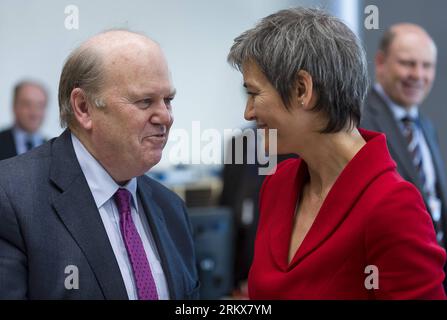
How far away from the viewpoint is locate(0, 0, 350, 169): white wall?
1982mm

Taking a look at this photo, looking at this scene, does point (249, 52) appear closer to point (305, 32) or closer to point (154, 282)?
point (305, 32)

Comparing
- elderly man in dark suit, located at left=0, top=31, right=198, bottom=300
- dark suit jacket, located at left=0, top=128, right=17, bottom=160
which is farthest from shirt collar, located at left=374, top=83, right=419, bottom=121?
dark suit jacket, located at left=0, top=128, right=17, bottom=160

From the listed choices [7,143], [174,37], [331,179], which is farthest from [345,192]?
[7,143]

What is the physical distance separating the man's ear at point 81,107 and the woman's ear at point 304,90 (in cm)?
48

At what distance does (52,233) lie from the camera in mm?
1420

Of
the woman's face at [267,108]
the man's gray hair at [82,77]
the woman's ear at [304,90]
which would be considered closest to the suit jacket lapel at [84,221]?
the man's gray hair at [82,77]

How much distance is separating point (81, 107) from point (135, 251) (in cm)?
35

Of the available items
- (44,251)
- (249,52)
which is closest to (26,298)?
(44,251)

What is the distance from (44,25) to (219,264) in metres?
1.75

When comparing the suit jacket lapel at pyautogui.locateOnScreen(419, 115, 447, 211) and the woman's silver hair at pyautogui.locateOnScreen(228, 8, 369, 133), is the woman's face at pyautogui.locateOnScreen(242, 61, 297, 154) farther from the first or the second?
the suit jacket lapel at pyautogui.locateOnScreen(419, 115, 447, 211)

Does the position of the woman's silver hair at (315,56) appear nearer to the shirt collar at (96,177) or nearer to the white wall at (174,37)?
the white wall at (174,37)

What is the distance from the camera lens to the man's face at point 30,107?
185 inches

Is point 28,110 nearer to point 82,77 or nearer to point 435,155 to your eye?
point 435,155

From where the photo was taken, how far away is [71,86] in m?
1.55
